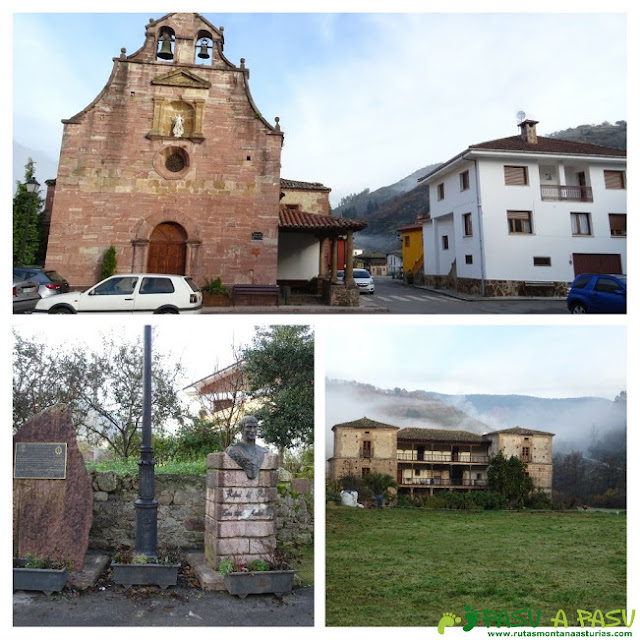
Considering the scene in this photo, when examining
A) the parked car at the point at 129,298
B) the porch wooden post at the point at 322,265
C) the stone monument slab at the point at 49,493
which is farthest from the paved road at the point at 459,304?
the stone monument slab at the point at 49,493

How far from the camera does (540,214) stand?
22.0 m

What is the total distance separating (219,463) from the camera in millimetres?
7906

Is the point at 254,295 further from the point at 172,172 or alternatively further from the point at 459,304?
the point at 459,304

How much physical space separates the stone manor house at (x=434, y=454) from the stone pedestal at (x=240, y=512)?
4.04 ft

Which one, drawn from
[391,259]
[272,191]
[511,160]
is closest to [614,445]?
[272,191]

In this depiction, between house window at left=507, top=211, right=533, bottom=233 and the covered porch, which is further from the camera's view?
house window at left=507, top=211, right=533, bottom=233

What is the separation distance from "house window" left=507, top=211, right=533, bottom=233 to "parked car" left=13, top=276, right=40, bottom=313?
17653mm

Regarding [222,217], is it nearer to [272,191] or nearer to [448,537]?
[272,191]

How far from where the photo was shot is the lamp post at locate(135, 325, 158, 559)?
780cm

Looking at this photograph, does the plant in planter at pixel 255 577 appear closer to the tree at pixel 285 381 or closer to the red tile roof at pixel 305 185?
the tree at pixel 285 381

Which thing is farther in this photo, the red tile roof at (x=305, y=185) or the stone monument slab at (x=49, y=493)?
the red tile roof at (x=305, y=185)

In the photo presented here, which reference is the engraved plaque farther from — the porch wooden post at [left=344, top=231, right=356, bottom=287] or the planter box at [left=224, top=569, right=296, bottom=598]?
the porch wooden post at [left=344, top=231, right=356, bottom=287]

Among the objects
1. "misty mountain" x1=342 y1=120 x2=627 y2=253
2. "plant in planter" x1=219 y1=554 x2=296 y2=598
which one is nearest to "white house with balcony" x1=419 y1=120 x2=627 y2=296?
"plant in planter" x1=219 y1=554 x2=296 y2=598

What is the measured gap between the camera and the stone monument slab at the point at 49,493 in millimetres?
7527
